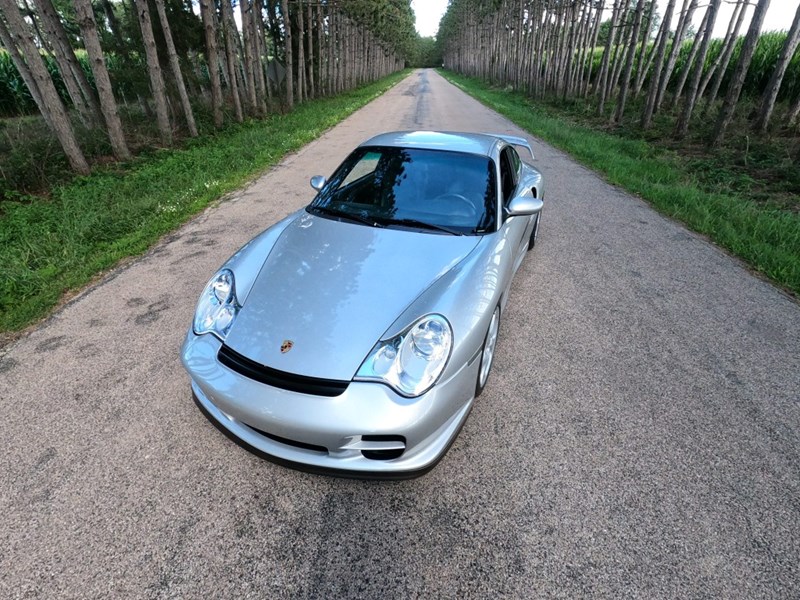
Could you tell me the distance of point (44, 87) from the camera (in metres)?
6.46

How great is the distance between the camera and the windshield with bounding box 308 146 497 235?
2729 mm

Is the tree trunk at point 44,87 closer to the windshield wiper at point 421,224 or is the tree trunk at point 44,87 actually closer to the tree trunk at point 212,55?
the tree trunk at point 212,55

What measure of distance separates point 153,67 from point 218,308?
383 inches

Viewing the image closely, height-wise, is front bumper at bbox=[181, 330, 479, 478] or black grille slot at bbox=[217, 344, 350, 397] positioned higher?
black grille slot at bbox=[217, 344, 350, 397]

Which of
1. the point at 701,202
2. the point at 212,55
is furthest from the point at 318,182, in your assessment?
the point at 212,55

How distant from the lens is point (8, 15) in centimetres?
603

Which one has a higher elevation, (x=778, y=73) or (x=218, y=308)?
(x=778, y=73)

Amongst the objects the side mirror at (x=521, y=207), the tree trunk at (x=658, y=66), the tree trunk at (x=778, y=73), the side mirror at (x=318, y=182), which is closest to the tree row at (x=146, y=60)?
the side mirror at (x=318, y=182)

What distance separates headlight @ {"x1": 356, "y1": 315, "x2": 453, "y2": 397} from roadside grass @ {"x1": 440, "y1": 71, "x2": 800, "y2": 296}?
413 cm

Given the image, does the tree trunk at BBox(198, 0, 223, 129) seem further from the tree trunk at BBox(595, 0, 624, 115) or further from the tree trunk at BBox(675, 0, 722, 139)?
the tree trunk at BBox(595, 0, 624, 115)

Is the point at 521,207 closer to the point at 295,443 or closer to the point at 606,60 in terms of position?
the point at 295,443

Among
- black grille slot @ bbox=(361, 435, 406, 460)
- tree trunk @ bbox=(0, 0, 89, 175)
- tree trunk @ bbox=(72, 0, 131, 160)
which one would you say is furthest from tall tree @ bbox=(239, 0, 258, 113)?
black grille slot @ bbox=(361, 435, 406, 460)

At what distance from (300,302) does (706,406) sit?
263cm

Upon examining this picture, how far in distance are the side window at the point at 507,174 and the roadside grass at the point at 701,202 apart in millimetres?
3037
